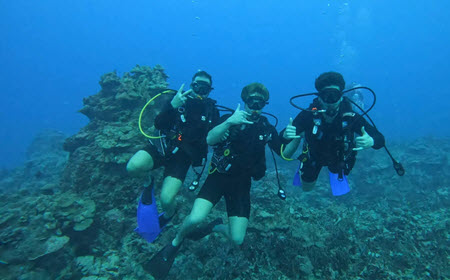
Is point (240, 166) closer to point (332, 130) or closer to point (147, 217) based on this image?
point (332, 130)

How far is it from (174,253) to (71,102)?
589 feet

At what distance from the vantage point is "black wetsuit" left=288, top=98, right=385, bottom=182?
4082 millimetres

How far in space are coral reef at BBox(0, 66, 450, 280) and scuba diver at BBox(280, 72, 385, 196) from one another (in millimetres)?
1972

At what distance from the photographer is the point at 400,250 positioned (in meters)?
5.08

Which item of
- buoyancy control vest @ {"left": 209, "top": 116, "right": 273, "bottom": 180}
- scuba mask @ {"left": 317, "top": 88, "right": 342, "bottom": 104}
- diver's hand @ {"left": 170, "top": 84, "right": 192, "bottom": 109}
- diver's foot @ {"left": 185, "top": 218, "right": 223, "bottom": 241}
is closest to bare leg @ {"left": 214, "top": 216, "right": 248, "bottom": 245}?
diver's foot @ {"left": 185, "top": 218, "right": 223, "bottom": 241}

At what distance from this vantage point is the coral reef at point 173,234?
13.8ft

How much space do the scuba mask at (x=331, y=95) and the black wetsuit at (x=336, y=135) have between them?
299 mm

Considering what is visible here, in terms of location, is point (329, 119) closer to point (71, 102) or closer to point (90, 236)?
point (90, 236)

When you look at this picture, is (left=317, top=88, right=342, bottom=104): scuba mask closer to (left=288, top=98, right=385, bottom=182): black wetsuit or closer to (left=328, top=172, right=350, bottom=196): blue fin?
(left=288, top=98, right=385, bottom=182): black wetsuit

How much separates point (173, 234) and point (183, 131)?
2604 mm

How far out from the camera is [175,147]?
4.60m

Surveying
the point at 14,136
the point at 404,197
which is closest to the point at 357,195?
the point at 404,197

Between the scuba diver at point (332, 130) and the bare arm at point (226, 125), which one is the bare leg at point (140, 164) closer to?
the bare arm at point (226, 125)

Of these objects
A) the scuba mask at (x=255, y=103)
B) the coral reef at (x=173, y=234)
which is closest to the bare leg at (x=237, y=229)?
the coral reef at (x=173, y=234)
